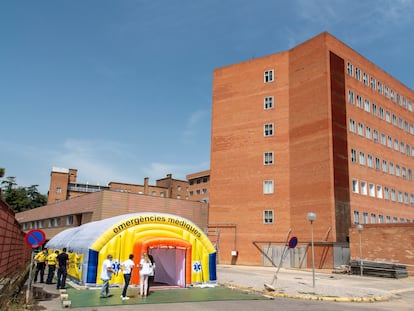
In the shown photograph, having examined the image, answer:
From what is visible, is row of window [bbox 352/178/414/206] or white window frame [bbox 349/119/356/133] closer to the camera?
row of window [bbox 352/178/414/206]

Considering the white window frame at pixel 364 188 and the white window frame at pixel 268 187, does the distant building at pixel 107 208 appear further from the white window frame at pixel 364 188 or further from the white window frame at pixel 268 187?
the white window frame at pixel 364 188

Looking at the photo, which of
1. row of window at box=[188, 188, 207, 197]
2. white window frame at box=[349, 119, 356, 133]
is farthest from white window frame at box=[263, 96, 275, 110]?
row of window at box=[188, 188, 207, 197]

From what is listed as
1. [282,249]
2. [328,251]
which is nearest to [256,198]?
[282,249]

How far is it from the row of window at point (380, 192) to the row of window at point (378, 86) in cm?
1233

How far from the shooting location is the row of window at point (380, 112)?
4723 cm

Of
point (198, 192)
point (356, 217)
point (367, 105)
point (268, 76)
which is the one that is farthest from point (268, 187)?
point (198, 192)

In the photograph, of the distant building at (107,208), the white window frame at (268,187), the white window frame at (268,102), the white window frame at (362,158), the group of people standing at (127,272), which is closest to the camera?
the group of people standing at (127,272)

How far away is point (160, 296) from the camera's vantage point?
16969 mm

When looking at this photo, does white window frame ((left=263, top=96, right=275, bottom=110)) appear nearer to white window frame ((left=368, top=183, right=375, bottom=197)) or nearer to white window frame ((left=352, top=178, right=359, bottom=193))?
white window frame ((left=352, top=178, right=359, bottom=193))

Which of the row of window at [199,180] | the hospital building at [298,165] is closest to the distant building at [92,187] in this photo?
the row of window at [199,180]

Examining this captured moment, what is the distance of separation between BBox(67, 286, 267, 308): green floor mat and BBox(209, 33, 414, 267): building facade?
2284 centimetres

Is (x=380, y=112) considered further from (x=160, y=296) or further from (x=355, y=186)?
(x=160, y=296)

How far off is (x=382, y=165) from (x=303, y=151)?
12.8 meters

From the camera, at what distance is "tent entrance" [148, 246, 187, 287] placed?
819 inches
